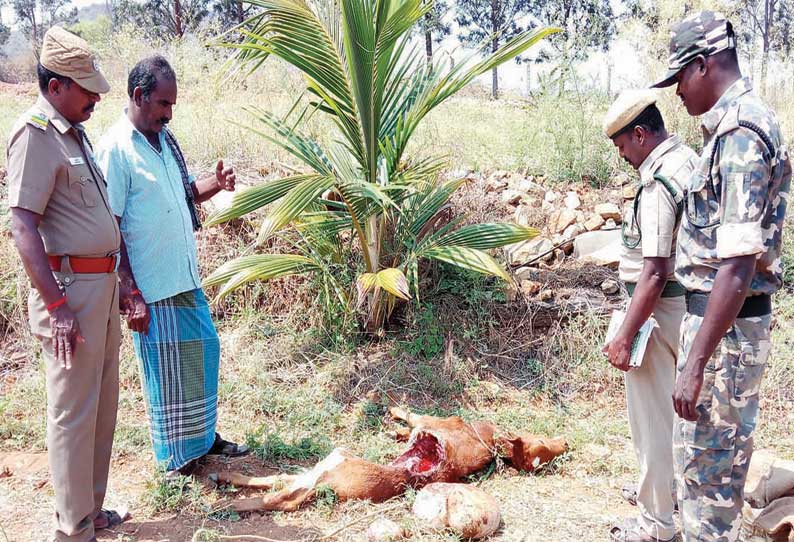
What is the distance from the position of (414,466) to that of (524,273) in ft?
6.70

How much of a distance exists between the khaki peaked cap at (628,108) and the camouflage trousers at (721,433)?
0.76m

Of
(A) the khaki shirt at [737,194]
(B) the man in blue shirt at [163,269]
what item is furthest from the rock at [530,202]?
(A) the khaki shirt at [737,194]

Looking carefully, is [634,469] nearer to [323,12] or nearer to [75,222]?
[75,222]

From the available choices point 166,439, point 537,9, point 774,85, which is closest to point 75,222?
point 166,439

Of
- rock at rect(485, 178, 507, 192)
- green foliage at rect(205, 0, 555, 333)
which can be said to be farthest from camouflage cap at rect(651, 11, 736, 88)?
rock at rect(485, 178, 507, 192)

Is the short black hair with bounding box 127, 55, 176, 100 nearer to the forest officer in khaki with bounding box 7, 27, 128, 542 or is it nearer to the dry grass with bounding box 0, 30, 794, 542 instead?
the forest officer in khaki with bounding box 7, 27, 128, 542

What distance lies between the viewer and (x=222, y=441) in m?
3.30

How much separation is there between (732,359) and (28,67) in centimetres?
2213

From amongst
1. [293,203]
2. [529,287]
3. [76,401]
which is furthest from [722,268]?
[529,287]

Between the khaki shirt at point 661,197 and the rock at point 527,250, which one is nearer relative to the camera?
the khaki shirt at point 661,197

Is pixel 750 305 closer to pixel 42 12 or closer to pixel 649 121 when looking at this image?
pixel 649 121

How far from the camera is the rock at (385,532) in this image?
2.56 m

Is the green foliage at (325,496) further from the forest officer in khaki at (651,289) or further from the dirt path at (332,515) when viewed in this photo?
the forest officer in khaki at (651,289)

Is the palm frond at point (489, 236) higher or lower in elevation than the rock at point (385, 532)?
higher
